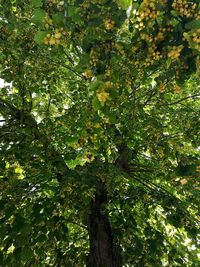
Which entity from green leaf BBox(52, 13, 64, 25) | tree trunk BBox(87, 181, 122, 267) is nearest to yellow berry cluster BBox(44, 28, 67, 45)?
green leaf BBox(52, 13, 64, 25)

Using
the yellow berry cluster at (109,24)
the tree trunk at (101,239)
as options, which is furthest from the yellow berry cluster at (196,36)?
the tree trunk at (101,239)

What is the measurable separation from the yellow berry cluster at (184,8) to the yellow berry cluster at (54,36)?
0.90 metres

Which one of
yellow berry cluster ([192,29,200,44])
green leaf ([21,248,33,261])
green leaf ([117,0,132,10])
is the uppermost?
green leaf ([117,0,132,10])

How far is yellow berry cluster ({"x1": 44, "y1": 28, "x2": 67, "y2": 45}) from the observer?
243cm

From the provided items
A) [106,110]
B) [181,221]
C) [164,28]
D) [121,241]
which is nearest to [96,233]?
[121,241]

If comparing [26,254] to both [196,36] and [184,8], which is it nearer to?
[196,36]

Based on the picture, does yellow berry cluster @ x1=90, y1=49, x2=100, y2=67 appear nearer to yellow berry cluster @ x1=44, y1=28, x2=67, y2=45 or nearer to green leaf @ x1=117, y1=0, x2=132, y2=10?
yellow berry cluster @ x1=44, y1=28, x2=67, y2=45

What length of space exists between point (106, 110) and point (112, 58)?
45 cm

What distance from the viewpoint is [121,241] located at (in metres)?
5.81

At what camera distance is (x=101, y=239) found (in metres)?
6.02

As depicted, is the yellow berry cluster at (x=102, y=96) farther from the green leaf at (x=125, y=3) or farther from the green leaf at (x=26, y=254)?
the green leaf at (x=26, y=254)

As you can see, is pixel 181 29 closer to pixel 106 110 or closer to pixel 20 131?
pixel 106 110

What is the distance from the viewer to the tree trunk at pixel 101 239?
19.0 feet

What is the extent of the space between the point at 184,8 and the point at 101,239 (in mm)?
4709
